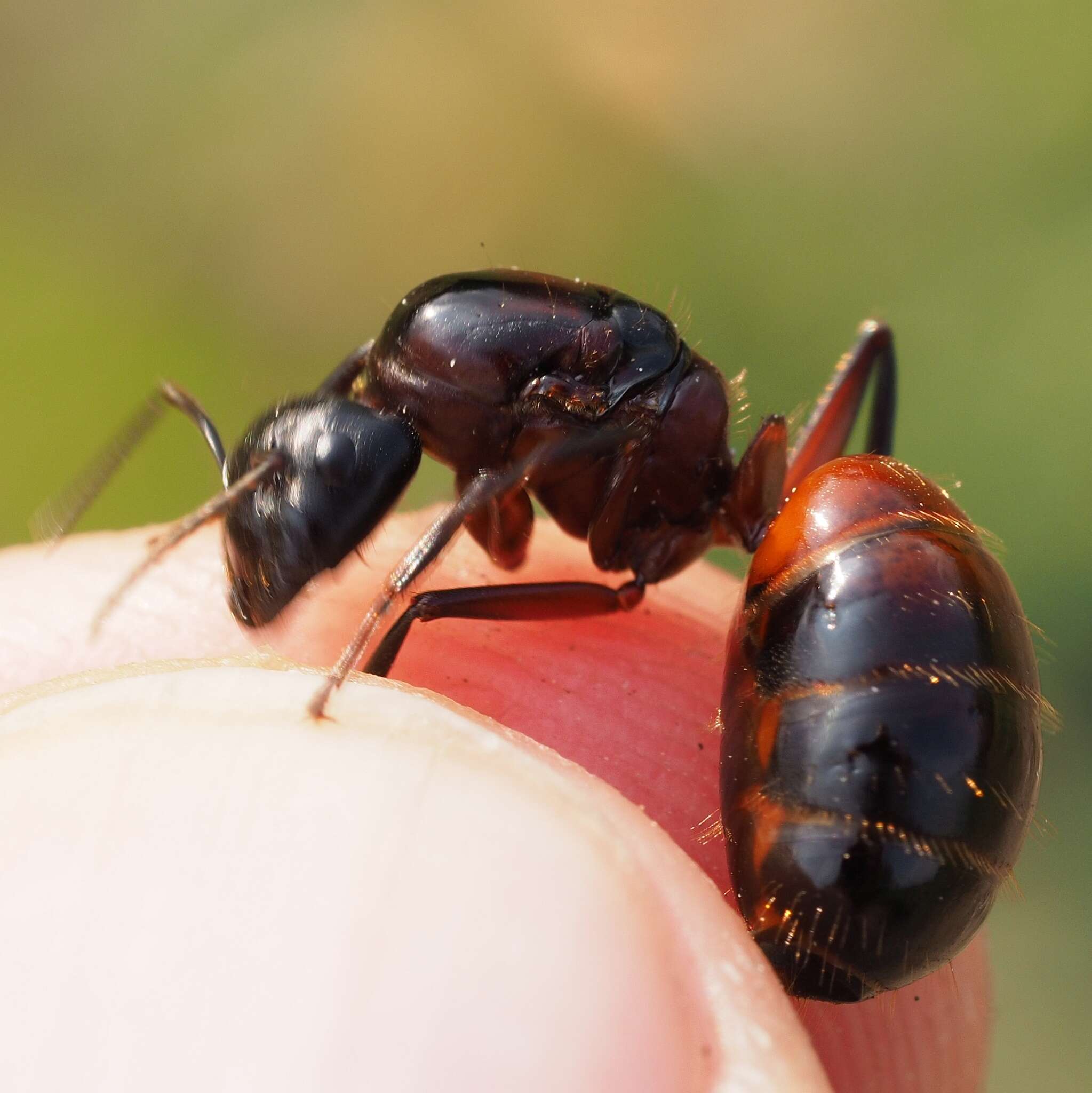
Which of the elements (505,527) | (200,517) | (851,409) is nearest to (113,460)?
(200,517)

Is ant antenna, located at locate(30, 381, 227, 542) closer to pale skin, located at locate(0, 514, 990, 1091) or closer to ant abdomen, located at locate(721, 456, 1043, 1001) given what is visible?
pale skin, located at locate(0, 514, 990, 1091)

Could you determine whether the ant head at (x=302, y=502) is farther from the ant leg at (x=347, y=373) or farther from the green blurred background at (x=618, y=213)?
the green blurred background at (x=618, y=213)

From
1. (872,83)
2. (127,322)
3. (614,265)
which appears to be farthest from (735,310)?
(127,322)

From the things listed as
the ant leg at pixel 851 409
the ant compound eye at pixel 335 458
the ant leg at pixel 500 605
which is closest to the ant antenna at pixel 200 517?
the ant compound eye at pixel 335 458

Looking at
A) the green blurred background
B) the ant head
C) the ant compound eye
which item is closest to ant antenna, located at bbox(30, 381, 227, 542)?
the ant head

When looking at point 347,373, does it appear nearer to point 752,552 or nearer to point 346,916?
point 752,552

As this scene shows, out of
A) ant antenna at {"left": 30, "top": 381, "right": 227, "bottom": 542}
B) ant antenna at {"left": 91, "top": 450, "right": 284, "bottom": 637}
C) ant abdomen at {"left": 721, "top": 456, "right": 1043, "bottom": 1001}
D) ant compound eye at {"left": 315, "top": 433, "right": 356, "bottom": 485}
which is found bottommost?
ant antenna at {"left": 30, "top": 381, "right": 227, "bottom": 542}
